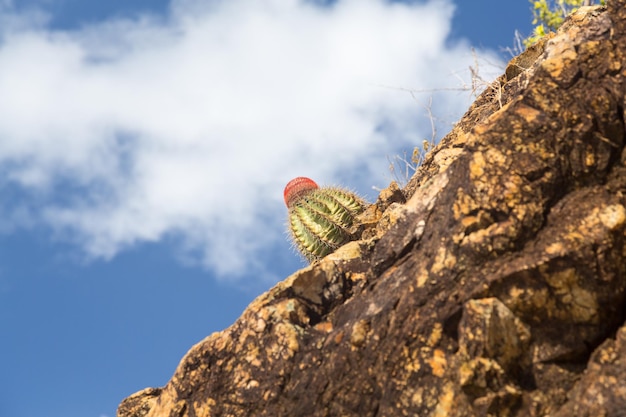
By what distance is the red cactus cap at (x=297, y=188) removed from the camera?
9.63m

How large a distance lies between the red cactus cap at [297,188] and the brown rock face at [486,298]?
4.54m

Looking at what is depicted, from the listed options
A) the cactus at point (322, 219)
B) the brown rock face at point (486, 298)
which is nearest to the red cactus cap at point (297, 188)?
the cactus at point (322, 219)

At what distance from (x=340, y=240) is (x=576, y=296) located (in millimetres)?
5009

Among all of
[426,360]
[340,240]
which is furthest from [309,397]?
[340,240]

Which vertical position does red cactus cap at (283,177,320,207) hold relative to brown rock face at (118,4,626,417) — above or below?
above

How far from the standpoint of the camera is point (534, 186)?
4.13 meters

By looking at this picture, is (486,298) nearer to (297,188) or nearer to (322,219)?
(322,219)

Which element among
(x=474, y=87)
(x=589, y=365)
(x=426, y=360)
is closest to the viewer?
(x=589, y=365)

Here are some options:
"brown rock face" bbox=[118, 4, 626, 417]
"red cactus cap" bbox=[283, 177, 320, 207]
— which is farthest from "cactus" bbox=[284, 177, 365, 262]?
"brown rock face" bbox=[118, 4, 626, 417]

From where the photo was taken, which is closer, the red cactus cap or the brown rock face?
the brown rock face

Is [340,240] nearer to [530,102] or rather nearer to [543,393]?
[530,102]

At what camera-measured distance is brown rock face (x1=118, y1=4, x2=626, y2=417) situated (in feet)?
12.4

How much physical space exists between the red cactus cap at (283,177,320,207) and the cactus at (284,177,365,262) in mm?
73

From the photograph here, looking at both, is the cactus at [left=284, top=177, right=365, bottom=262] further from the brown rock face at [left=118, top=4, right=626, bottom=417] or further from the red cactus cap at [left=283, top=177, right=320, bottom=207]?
the brown rock face at [left=118, top=4, right=626, bottom=417]
